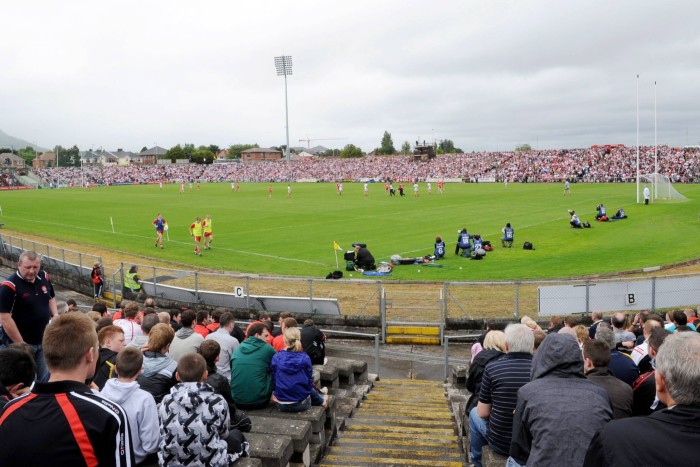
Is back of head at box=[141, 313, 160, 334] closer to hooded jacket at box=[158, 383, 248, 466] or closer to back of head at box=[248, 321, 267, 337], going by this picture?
back of head at box=[248, 321, 267, 337]

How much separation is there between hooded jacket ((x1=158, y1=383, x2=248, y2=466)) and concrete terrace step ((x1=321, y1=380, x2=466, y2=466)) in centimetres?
253

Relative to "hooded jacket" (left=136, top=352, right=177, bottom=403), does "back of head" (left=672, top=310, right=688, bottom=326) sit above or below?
below

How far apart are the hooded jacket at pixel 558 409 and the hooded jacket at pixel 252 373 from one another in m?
3.75

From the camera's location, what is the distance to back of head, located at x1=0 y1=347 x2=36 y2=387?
4.14 meters

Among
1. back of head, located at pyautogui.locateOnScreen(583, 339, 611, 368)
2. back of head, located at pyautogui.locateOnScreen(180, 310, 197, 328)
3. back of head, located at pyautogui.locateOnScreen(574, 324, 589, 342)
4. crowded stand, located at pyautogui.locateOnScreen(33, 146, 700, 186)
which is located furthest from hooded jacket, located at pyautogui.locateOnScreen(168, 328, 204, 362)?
crowded stand, located at pyautogui.locateOnScreen(33, 146, 700, 186)

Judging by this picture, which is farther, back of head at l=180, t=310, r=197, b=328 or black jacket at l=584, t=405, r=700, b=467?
back of head at l=180, t=310, r=197, b=328

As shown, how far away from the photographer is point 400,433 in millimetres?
7922

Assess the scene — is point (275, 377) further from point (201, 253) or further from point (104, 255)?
point (104, 255)

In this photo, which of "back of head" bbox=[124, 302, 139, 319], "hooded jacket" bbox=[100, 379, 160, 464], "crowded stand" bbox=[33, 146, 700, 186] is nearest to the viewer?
"hooded jacket" bbox=[100, 379, 160, 464]

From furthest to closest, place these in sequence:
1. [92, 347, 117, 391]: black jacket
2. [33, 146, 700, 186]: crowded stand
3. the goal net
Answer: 1. [33, 146, 700, 186]: crowded stand
2. the goal net
3. [92, 347, 117, 391]: black jacket

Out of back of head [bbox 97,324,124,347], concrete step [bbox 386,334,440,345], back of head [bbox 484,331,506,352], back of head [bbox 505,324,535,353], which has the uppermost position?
back of head [bbox 505,324,535,353]

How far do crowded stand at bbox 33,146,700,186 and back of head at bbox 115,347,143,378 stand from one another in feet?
268

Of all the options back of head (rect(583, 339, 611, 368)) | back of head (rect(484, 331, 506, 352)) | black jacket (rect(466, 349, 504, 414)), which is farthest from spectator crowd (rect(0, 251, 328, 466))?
back of head (rect(583, 339, 611, 368))

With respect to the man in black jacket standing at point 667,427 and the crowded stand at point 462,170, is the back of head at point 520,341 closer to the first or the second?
the man in black jacket standing at point 667,427
